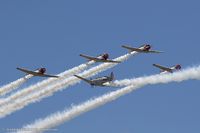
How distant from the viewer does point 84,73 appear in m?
110

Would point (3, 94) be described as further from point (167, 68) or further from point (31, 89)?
point (167, 68)

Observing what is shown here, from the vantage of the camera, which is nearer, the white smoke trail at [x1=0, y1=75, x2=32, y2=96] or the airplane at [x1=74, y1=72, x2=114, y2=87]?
the white smoke trail at [x1=0, y1=75, x2=32, y2=96]

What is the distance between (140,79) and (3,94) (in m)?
25.6

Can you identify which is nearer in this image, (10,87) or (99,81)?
(10,87)

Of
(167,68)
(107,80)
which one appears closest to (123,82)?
(107,80)

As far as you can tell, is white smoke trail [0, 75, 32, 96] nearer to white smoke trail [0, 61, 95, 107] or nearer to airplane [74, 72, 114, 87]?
white smoke trail [0, 61, 95, 107]

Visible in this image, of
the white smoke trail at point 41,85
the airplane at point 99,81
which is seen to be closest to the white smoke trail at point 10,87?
the white smoke trail at point 41,85

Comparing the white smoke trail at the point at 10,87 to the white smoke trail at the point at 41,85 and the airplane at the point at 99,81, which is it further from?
the airplane at the point at 99,81

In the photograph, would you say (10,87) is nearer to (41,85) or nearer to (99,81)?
(41,85)

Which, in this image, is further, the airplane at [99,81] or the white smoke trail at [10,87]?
the airplane at [99,81]

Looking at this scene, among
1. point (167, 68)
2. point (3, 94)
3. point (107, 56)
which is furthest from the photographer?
point (167, 68)

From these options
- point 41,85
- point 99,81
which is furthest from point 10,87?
point 99,81

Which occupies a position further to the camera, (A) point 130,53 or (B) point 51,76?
(A) point 130,53

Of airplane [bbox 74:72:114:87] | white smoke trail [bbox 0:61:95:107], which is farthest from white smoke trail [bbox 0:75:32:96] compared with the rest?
airplane [bbox 74:72:114:87]
